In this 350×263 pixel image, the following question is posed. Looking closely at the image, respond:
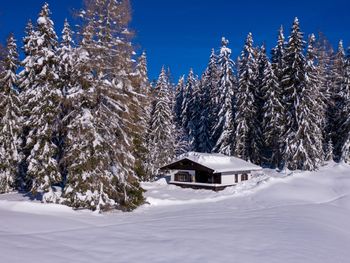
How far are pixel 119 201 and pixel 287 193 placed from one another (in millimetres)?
16459

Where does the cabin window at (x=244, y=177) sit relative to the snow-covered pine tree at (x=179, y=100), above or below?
below

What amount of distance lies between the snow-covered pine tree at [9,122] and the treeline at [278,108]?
18699 mm

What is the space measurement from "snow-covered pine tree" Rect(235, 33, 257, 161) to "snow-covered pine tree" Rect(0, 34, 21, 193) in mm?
27663

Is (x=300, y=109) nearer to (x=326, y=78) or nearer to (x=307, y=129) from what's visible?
(x=307, y=129)

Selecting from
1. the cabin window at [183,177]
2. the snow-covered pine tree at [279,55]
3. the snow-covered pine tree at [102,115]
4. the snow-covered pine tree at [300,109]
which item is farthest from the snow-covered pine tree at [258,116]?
the snow-covered pine tree at [102,115]

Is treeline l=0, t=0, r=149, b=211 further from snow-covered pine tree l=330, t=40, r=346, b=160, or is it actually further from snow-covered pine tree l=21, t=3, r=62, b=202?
snow-covered pine tree l=330, t=40, r=346, b=160

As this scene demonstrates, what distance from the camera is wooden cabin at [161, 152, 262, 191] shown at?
3706cm

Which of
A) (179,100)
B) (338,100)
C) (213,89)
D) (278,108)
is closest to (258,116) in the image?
(278,108)

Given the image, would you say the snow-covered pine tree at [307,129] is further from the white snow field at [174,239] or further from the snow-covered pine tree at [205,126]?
the white snow field at [174,239]

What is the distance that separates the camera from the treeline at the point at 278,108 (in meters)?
40.5

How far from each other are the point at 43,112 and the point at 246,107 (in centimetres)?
2962

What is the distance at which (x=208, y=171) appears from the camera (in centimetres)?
3662

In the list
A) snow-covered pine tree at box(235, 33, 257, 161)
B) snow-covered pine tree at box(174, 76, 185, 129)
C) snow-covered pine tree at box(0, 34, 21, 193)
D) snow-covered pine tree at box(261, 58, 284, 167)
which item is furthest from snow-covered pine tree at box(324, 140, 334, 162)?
snow-covered pine tree at box(0, 34, 21, 193)

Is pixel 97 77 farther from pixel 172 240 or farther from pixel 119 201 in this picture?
pixel 172 240
